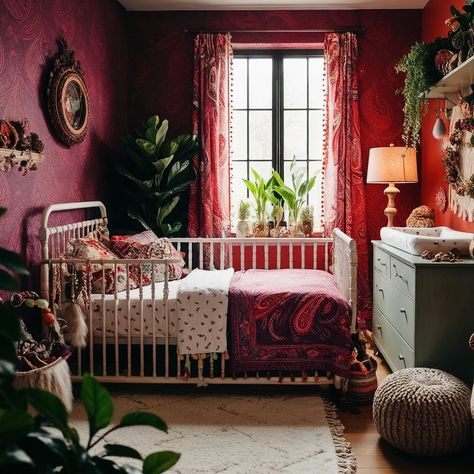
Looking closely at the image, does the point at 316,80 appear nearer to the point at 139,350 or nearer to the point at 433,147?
the point at 433,147

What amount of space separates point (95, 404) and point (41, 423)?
0.11m

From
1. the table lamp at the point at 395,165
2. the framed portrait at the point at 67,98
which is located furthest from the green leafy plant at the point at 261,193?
the framed portrait at the point at 67,98

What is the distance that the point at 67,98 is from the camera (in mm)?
3488

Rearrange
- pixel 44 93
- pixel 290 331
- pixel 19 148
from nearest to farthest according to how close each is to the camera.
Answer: pixel 19 148, pixel 290 331, pixel 44 93

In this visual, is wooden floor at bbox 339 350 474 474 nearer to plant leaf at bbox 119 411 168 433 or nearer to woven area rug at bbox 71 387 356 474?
woven area rug at bbox 71 387 356 474

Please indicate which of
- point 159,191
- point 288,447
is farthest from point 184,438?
point 159,191

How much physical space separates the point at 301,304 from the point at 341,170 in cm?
189

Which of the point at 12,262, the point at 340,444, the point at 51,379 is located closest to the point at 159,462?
the point at 12,262

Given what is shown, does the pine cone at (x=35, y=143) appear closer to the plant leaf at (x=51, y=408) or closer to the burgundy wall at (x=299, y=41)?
the burgundy wall at (x=299, y=41)

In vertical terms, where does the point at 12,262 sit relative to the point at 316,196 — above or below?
below

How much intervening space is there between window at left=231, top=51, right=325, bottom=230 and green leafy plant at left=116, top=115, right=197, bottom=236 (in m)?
0.54

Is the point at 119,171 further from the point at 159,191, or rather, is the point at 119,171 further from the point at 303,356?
the point at 303,356

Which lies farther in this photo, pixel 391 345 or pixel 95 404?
pixel 391 345

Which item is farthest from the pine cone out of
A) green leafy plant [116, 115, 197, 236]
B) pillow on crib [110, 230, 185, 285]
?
green leafy plant [116, 115, 197, 236]
